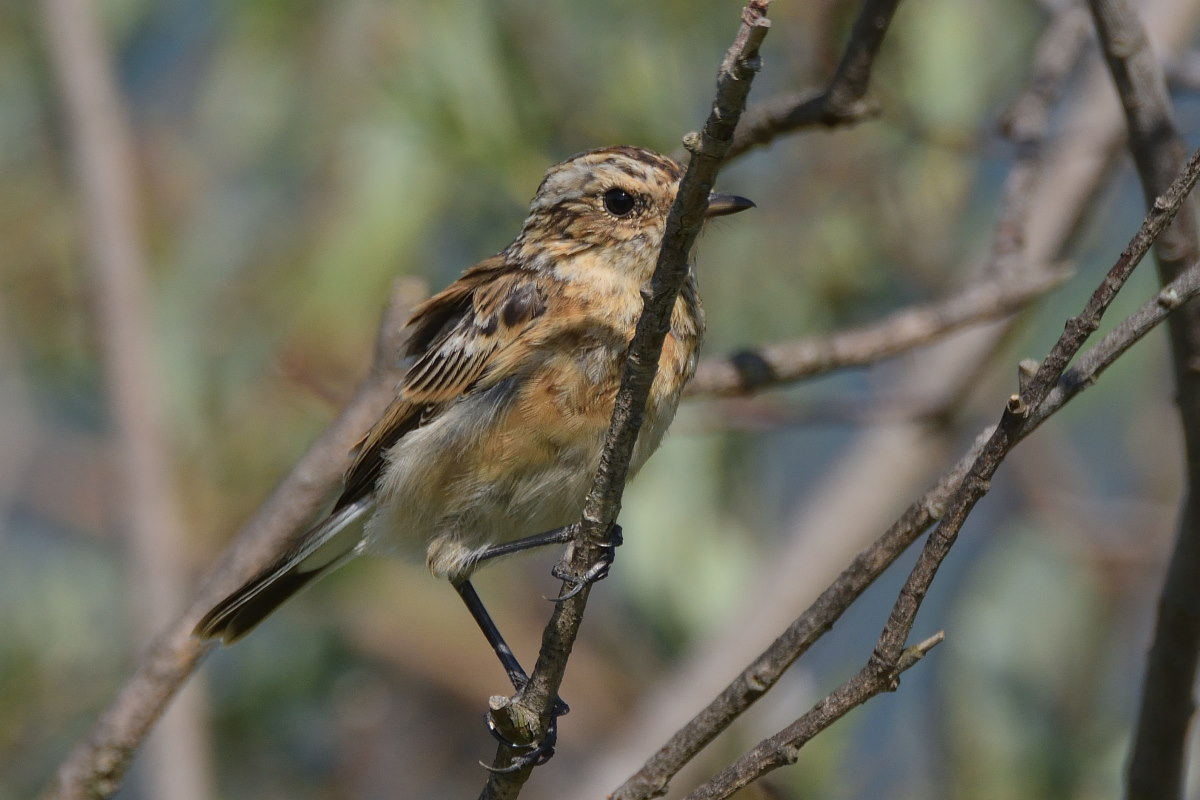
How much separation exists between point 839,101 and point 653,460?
2.07 meters

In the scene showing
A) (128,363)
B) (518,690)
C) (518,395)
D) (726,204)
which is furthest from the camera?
(128,363)

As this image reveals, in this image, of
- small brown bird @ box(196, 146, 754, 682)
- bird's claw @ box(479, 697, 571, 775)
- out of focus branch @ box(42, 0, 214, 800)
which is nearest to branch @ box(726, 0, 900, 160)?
small brown bird @ box(196, 146, 754, 682)

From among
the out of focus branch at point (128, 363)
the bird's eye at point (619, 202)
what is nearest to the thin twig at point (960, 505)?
the bird's eye at point (619, 202)

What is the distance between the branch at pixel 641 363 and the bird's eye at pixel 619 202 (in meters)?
1.22

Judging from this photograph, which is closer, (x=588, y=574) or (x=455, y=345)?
(x=588, y=574)

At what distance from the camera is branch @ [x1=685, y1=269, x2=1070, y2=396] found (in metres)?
4.11

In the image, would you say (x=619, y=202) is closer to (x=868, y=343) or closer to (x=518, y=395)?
(x=518, y=395)

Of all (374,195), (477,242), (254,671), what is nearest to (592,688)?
(254,671)

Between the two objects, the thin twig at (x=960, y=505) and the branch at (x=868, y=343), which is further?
the branch at (x=868, y=343)

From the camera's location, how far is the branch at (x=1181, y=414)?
3.07 m

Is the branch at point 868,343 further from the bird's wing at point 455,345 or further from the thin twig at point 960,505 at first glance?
the thin twig at point 960,505

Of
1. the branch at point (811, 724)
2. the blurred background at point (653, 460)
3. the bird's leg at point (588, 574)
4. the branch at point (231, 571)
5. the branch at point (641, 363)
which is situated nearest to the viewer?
the branch at point (641, 363)

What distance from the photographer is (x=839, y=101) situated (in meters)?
3.84

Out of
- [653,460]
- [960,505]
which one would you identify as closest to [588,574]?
[960,505]
